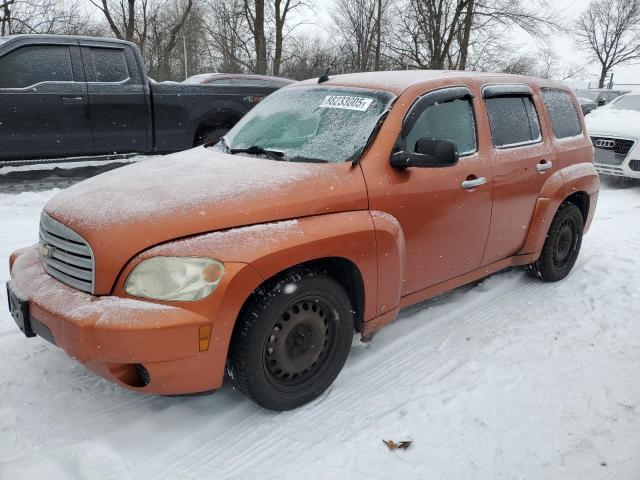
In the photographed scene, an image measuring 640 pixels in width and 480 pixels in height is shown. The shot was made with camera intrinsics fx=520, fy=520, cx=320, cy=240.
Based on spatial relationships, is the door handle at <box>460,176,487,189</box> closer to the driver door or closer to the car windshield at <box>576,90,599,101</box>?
the driver door

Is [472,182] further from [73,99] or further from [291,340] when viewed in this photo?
[73,99]

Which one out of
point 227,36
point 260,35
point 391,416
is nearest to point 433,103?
point 391,416

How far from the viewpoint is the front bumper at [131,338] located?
2154 mm

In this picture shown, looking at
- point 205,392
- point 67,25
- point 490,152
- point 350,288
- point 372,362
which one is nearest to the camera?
point 205,392

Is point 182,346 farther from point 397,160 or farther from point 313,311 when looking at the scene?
point 397,160

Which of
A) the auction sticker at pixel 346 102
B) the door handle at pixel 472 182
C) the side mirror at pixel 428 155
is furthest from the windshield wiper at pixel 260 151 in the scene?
the door handle at pixel 472 182

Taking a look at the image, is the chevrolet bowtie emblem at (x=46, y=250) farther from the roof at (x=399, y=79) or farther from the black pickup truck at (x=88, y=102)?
the black pickup truck at (x=88, y=102)

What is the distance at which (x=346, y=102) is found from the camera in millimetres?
3266

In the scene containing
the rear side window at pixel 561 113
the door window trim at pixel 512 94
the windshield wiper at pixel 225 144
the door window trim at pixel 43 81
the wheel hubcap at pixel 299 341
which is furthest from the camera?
the door window trim at pixel 43 81

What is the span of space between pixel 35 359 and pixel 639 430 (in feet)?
10.7

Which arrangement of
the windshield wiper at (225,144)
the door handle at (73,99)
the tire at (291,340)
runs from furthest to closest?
the door handle at (73,99)
the windshield wiper at (225,144)
the tire at (291,340)

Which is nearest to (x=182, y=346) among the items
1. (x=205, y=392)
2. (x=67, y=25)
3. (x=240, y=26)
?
(x=205, y=392)

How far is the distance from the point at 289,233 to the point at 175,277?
1.83 feet

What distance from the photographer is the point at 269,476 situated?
7.41 feet
